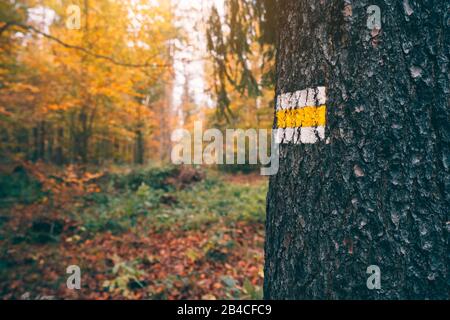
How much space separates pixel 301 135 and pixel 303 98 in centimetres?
19

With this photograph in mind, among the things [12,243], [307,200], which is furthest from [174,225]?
[307,200]

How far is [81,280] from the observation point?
4.93 m

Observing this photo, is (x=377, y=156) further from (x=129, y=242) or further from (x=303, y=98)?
(x=129, y=242)

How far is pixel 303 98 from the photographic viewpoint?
1.43 meters

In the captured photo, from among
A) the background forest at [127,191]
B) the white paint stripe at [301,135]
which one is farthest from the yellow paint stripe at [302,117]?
the background forest at [127,191]

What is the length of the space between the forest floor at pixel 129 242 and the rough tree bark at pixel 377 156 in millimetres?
3118

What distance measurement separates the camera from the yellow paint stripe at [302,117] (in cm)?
137

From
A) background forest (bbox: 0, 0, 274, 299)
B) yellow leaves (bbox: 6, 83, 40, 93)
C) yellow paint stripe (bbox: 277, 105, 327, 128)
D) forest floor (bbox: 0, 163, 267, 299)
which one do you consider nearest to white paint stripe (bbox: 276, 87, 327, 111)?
yellow paint stripe (bbox: 277, 105, 327, 128)

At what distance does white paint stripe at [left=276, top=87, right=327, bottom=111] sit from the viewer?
4.49 feet

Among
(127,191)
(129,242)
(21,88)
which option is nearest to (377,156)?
(129,242)

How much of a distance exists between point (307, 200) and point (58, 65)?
410 inches

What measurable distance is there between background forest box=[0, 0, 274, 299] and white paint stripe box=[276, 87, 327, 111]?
1.73 meters
